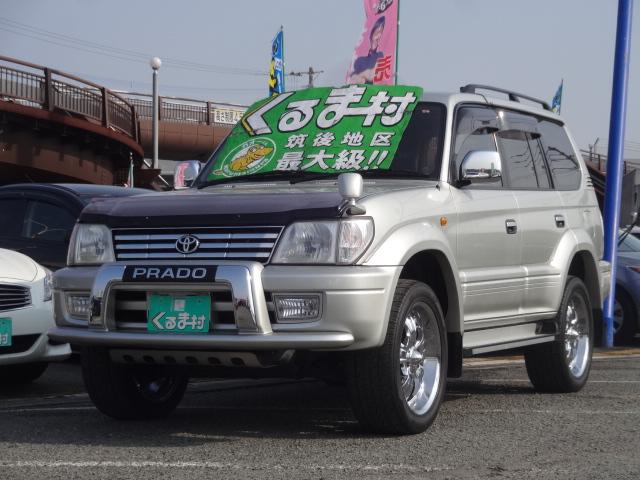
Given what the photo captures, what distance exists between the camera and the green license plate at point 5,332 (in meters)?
7.46

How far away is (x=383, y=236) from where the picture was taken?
5.37 metres

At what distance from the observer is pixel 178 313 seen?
17.3 feet

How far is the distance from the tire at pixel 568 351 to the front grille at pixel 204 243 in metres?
2.90

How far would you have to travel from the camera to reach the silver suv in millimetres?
5172

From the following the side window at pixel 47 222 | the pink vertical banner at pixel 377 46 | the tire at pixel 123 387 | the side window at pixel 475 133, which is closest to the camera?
the tire at pixel 123 387

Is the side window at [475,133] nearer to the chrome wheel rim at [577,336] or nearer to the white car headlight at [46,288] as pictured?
the chrome wheel rim at [577,336]

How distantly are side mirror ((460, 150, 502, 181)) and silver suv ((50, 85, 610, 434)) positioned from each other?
0.04 ft

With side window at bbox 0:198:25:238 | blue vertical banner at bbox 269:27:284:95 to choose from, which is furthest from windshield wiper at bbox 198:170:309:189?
blue vertical banner at bbox 269:27:284:95

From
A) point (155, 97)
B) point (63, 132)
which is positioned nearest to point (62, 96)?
point (63, 132)

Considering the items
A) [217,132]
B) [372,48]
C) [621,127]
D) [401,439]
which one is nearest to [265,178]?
[401,439]

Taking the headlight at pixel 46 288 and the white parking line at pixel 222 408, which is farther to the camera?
the headlight at pixel 46 288

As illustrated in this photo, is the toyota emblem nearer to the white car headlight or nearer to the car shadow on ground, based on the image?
the car shadow on ground

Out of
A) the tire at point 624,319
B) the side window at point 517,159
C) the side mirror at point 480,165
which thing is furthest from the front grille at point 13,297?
the tire at point 624,319

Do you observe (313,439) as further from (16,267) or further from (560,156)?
(560,156)
